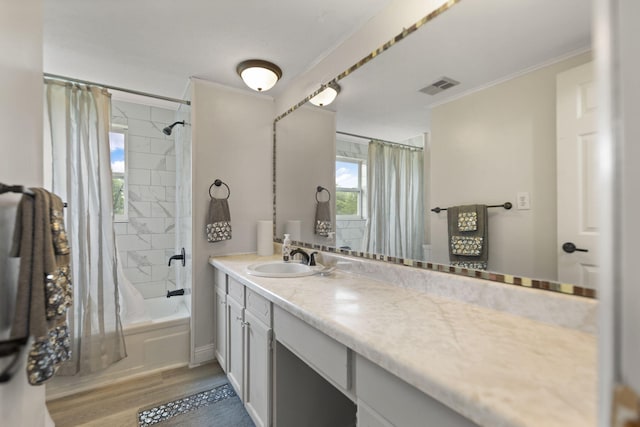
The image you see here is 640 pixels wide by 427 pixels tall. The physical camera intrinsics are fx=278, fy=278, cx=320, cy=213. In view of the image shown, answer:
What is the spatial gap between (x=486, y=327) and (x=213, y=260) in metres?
1.89

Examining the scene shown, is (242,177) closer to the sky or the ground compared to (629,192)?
closer to the sky

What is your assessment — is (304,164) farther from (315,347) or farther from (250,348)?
(315,347)

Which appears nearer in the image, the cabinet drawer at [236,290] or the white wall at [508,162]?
the white wall at [508,162]

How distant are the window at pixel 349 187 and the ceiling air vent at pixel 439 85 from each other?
1.76 ft

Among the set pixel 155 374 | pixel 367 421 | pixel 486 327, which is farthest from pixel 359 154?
pixel 155 374

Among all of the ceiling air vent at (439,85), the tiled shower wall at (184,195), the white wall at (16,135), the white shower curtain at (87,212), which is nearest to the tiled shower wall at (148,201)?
the tiled shower wall at (184,195)

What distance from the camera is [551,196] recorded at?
91cm

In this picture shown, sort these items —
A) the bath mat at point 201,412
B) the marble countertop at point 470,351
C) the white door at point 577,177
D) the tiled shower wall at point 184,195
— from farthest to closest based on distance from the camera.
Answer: the tiled shower wall at point 184,195 < the bath mat at point 201,412 < the white door at point 577,177 < the marble countertop at point 470,351

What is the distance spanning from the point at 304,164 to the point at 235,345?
137 centimetres

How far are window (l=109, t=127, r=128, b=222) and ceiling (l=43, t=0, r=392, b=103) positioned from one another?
64cm

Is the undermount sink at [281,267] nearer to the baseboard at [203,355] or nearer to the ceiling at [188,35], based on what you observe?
the baseboard at [203,355]

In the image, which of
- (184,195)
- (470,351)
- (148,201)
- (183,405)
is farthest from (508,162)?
(148,201)

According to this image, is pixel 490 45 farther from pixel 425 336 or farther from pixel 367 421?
pixel 367 421

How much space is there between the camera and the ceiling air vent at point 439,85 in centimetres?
120
